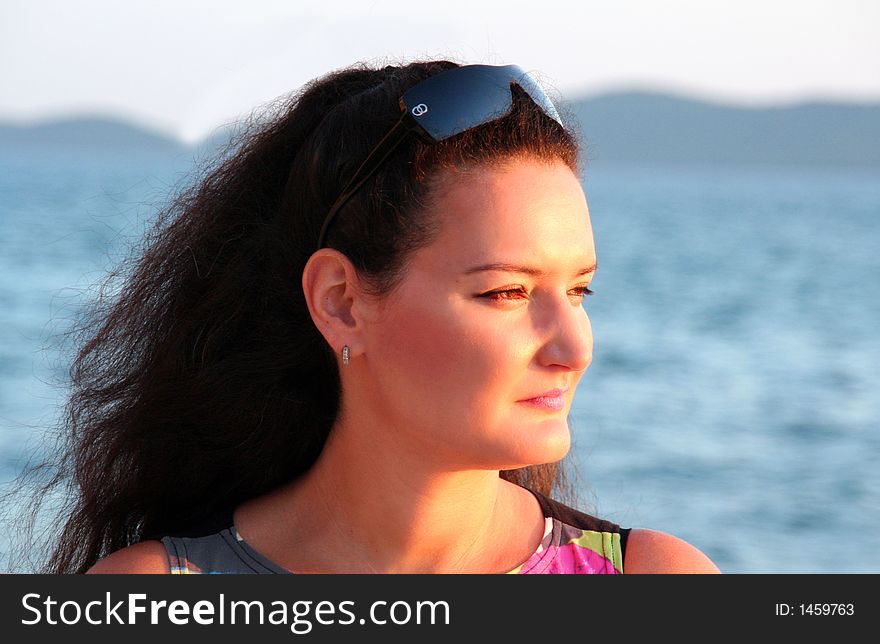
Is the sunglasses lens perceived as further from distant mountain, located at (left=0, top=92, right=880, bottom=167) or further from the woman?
distant mountain, located at (left=0, top=92, right=880, bottom=167)

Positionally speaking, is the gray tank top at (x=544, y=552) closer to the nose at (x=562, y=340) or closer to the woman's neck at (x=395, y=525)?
the woman's neck at (x=395, y=525)

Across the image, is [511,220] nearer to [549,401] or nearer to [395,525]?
[549,401]

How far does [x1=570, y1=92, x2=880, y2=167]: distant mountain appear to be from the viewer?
41.5 metres

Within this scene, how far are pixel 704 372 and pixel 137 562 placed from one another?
50.8 feet

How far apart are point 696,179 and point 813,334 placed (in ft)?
134

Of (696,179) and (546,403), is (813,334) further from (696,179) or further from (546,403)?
(696,179)

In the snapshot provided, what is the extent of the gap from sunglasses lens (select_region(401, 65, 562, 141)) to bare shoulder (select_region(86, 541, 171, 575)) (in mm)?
990

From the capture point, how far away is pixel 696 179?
60750mm

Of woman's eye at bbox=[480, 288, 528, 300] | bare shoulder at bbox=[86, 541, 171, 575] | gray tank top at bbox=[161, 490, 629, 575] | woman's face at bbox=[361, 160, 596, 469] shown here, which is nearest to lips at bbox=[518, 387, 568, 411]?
woman's face at bbox=[361, 160, 596, 469]

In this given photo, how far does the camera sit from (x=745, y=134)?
50219 mm

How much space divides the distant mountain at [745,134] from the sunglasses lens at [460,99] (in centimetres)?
3361

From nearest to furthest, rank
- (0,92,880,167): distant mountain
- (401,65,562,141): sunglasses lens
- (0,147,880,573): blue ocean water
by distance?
1. (401,65,562,141): sunglasses lens
2. (0,147,880,573): blue ocean water
3. (0,92,880,167): distant mountain

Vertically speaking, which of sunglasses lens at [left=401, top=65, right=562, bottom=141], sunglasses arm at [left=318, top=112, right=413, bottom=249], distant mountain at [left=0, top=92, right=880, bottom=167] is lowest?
sunglasses arm at [left=318, top=112, right=413, bottom=249]
